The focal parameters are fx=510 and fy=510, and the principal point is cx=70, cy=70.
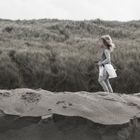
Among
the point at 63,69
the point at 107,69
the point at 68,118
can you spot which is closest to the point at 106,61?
the point at 107,69

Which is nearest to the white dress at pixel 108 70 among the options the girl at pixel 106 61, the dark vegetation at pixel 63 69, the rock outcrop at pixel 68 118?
the girl at pixel 106 61

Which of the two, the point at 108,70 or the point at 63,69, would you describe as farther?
the point at 63,69

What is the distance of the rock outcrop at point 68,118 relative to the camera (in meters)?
7.04

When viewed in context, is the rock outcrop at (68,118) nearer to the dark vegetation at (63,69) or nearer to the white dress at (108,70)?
the white dress at (108,70)

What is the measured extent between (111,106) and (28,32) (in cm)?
2308

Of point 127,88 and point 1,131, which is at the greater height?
point 1,131

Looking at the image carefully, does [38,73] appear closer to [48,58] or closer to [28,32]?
[48,58]

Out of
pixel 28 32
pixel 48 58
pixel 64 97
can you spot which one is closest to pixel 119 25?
pixel 28 32

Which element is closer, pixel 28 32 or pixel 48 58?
pixel 48 58

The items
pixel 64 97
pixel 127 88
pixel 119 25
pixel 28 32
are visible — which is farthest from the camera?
pixel 119 25

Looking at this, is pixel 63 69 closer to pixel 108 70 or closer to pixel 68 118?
pixel 108 70

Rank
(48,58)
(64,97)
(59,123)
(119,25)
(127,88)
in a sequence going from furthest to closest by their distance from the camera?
(119,25)
(48,58)
(127,88)
(64,97)
(59,123)

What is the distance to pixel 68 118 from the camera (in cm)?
707

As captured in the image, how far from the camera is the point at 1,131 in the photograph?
23.9 feet
